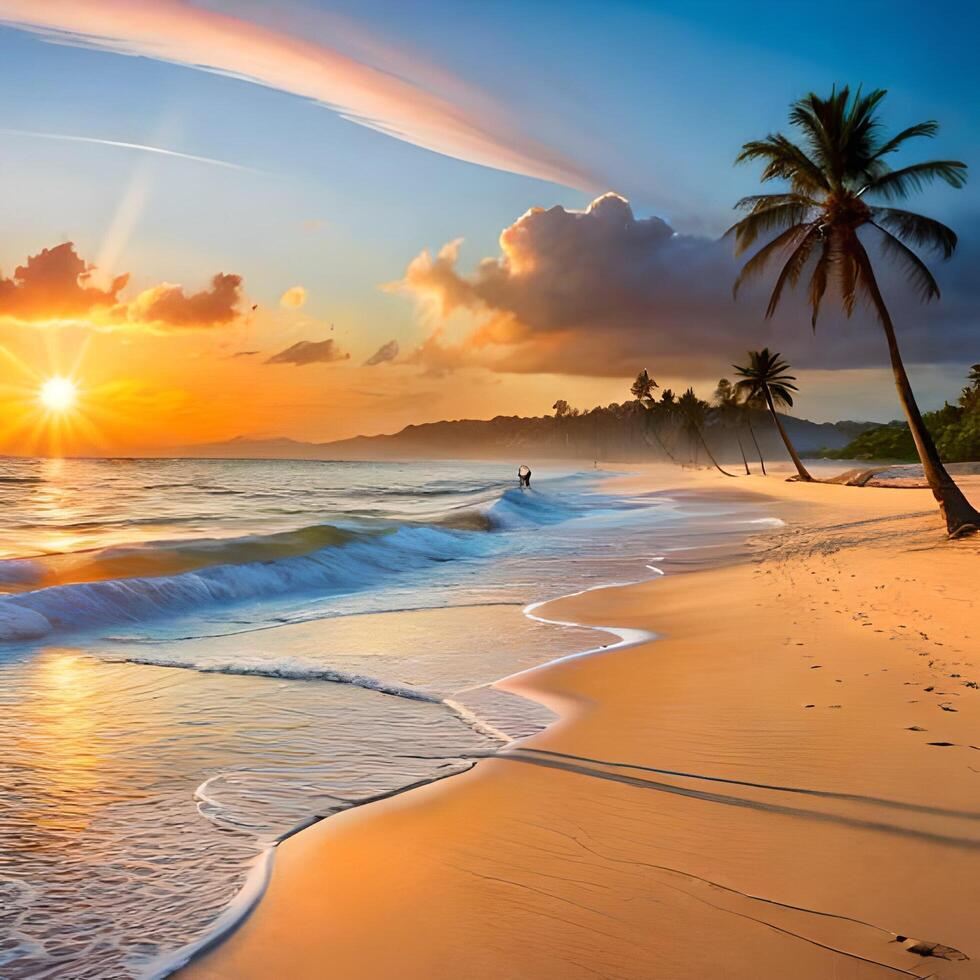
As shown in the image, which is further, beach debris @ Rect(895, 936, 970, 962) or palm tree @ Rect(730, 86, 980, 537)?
palm tree @ Rect(730, 86, 980, 537)

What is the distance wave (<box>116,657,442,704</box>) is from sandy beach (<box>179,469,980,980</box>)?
966mm

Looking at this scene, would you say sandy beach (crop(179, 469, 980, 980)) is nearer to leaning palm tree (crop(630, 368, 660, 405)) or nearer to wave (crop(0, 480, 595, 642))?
wave (crop(0, 480, 595, 642))

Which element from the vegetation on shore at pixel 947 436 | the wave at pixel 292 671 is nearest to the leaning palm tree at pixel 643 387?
the vegetation on shore at pixel 947 436

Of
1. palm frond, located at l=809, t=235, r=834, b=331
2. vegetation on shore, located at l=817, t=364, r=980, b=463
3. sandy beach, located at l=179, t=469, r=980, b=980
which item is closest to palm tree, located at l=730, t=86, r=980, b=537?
palm frond, located at l=809, t=235, r=834, b=331

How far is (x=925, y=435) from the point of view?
16906mm

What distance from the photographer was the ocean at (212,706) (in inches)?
129

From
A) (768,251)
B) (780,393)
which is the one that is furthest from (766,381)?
(768,251)

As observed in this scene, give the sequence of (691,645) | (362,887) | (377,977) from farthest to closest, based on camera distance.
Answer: (691,645) → (362,887) → (377,977)

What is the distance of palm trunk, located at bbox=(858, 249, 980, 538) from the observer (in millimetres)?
15602

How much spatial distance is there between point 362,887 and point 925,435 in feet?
55.1

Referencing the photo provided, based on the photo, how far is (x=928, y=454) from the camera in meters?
16.4

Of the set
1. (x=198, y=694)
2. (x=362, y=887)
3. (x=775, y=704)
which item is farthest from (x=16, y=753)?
(x=775, y=704)

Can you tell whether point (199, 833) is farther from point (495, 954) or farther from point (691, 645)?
point (691, 645)

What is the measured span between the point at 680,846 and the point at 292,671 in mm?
4676
